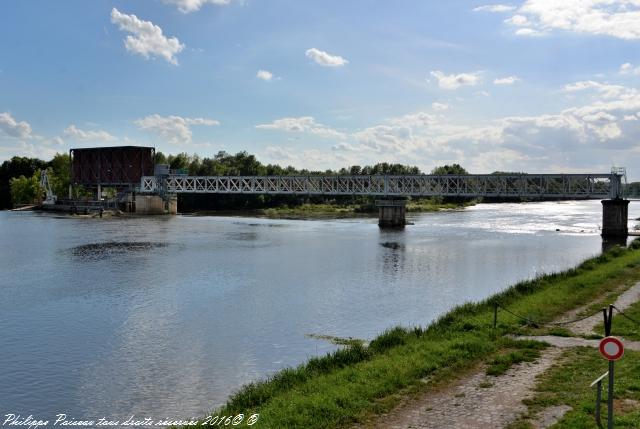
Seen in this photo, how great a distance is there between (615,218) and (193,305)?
3182 inches

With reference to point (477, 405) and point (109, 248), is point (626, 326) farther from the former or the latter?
point (109, 248)

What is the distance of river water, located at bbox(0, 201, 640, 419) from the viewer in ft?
66.0

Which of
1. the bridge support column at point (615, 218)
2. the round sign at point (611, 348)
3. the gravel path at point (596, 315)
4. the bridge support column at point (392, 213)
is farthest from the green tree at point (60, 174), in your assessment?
the round sign at point (611, 348)

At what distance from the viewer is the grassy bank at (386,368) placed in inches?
582

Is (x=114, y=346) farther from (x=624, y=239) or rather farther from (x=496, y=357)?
(x=624, y=239)

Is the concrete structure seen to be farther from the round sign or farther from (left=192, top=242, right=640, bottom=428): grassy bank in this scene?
the round sign

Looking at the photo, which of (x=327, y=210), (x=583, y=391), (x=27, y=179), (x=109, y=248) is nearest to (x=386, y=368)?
(x=583, y=391)

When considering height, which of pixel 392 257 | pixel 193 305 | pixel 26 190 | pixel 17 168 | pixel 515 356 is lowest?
pixel 193 305

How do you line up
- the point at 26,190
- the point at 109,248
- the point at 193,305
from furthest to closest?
the point at 26,190, the point at 109,248, the point at 193,305

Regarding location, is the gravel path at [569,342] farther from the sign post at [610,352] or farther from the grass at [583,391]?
the sign post at [610,352]

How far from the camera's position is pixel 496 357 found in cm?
1919

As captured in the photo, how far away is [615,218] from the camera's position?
3639 inches

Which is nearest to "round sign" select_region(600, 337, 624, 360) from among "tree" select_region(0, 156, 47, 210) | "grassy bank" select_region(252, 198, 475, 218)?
"grassy bank" select_region(252, 198, 475, 218)

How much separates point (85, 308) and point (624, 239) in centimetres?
7702
